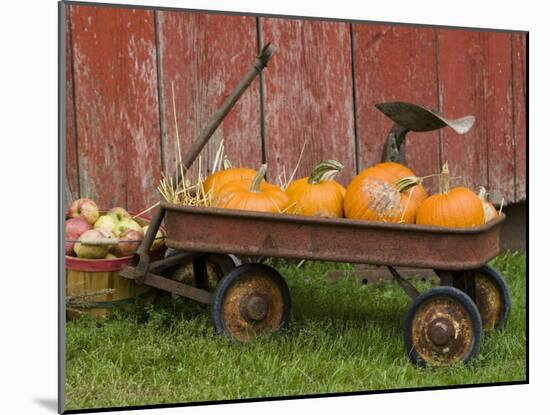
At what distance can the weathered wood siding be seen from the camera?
456 cm

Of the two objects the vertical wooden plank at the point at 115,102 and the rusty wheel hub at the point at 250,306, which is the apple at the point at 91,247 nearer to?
the vertical wooden plank at the point at 115,102

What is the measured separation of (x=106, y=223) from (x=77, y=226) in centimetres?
12

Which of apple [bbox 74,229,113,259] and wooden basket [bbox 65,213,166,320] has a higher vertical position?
apple [bbox 74,229,113,259]

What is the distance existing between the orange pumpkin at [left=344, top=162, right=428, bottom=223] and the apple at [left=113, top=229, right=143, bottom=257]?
872mm

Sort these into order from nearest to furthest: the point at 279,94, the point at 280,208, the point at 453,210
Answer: the point at 453,210, the point at 280,208, the point at 279,94

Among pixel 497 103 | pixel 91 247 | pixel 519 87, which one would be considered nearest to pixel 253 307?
pixel 91 247

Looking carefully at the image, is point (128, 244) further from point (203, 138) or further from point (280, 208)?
point (280, 208)

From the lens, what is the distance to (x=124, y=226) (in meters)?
4.43

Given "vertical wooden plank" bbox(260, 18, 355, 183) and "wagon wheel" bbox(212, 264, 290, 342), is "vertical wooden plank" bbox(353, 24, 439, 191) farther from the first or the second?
"wagon wheel" bbox(212, 264, 290, 342)

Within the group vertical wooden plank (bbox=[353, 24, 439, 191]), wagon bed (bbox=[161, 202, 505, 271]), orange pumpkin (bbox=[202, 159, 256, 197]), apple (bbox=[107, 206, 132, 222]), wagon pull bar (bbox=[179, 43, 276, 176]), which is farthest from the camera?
vertical wooden plank (bbox=[353, 24, 439, 191])

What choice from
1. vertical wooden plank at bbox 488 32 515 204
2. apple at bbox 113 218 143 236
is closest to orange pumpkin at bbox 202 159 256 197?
apple at bbox 113 218 143 236

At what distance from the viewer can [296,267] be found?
16.6 ft

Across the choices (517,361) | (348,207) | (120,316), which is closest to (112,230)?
(120,316)

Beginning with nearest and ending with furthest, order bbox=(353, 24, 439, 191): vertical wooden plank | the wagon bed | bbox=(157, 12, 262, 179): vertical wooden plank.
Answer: the wagon bed, bbox=(157, 12, 262, 179): vertical wooden plank, bbox=(353, 24, 439, 191): vertical wooden plank
